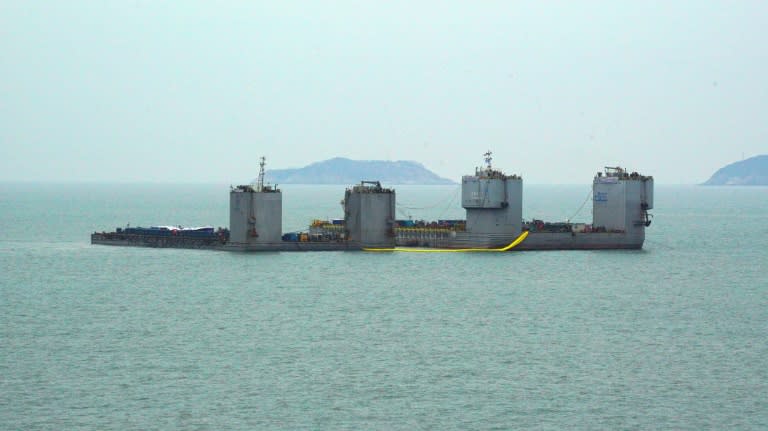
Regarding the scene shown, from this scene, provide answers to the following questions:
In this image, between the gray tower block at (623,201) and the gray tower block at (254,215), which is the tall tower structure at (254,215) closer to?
the gray tower block at (254,215)

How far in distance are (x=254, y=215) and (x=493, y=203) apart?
21.9m

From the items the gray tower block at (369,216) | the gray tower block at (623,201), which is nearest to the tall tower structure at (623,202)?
the gray tower block at (623,201)

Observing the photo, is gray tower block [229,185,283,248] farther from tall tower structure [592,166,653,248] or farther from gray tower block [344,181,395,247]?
tall tower structure [592,166,653,248]

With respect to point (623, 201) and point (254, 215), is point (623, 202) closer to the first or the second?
point (623, 201)

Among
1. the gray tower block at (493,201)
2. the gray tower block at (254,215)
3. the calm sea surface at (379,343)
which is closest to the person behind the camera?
the calm sea surface at (379,343)

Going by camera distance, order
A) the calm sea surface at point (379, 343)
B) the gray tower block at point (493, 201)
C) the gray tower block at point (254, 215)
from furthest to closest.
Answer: the gray tower block at point (493, 201) → the gray tower block at point (254, 215) → the calm sea surface at point (379, 343)

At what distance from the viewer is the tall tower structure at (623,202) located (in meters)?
122

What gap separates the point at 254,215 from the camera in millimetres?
112500

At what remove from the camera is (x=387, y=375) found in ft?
190

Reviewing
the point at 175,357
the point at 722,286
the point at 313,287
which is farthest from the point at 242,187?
the point at 175,357

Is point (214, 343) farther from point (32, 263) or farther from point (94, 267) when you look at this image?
point (32, 263)

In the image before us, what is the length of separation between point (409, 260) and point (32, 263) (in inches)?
1289

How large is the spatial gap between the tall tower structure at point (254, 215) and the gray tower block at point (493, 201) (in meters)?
17.5

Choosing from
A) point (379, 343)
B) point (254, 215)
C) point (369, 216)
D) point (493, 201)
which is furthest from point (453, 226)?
point (379, 343)
